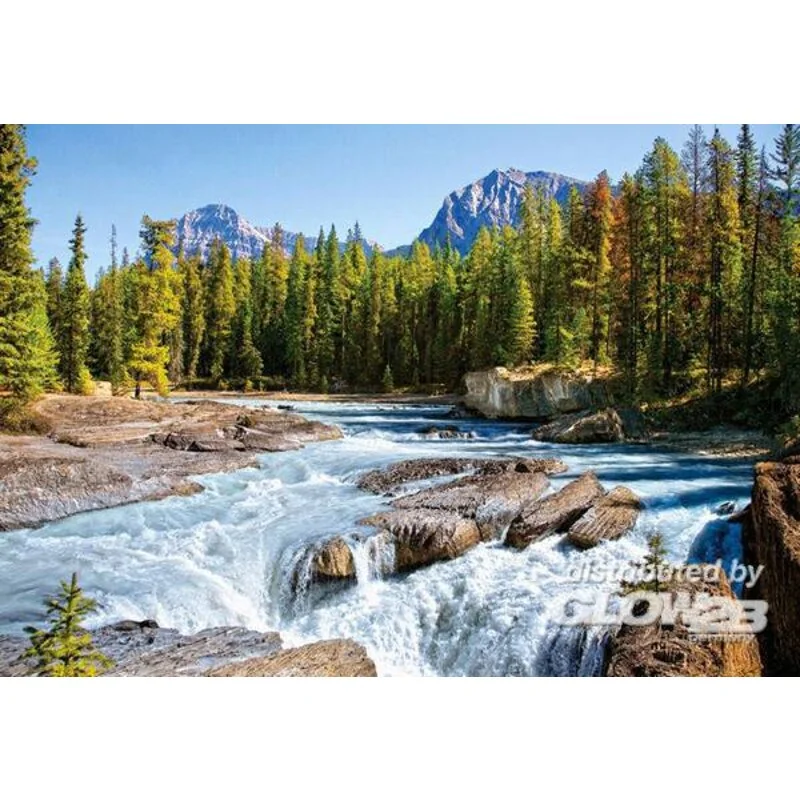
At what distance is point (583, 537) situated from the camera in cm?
768

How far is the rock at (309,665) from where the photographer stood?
5125mm

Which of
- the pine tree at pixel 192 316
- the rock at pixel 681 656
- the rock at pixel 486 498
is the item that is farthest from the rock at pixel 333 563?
the pine tree at pixel 192 316

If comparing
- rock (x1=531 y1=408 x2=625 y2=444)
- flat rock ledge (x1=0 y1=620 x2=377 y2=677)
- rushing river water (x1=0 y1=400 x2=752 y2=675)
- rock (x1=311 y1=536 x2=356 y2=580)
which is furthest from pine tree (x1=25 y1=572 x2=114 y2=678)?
rock (x1=531 y1=408 x2=625 y2=444)

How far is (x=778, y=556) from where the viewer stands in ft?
16.5

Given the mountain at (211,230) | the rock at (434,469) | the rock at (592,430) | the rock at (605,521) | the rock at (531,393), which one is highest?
→ the mountain at (211,230)

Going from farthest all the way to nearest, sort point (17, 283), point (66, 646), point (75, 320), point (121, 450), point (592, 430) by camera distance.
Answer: point (75, 320) → point (592, 430) → point (17, 283) → point (121, 450) → point (66, 646)

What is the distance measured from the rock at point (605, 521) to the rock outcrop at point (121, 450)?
661 cm

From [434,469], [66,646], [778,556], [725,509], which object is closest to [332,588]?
[66,646]

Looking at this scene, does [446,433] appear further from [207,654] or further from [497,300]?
[497,300]

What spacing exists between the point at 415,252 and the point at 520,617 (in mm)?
43906

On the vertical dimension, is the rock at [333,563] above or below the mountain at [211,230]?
below

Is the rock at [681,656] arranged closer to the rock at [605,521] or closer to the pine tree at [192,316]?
the rock at [605,521]

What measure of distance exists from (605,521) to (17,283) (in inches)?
539

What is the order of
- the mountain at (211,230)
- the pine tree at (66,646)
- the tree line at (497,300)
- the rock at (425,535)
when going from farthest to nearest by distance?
1. the mountain at (211,230)
2. the tree line at (497,300)
3. the rock at (425,535)
4. the pine tree at (66,646)
